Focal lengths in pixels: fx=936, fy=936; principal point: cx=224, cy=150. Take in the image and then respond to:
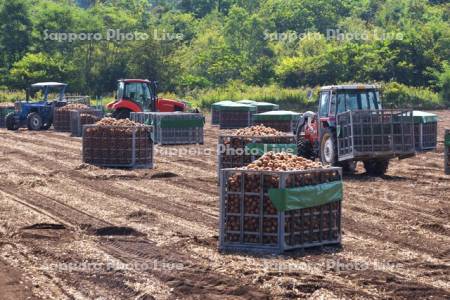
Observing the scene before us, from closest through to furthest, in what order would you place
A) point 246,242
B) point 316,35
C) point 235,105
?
point 246,242 < point 235,105 < point 316,35

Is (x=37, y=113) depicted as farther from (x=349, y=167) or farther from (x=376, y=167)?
(x=376, y=167)

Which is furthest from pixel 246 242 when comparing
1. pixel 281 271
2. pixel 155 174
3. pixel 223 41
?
pixel 223 41

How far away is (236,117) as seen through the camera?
43.3m

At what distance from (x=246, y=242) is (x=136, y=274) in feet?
7.58

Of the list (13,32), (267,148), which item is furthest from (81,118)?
(13,32)

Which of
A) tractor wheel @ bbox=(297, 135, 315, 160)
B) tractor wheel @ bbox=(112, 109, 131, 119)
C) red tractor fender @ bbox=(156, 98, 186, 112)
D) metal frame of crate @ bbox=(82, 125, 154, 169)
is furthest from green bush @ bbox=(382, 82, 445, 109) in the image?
metal frame of crate @ bbox=(82, 125, 154, 169)

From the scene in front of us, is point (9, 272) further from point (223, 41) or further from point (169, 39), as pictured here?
point (223, 41)

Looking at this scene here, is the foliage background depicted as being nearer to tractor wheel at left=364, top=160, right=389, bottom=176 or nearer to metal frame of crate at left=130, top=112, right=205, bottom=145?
metal frame of crate at left=130, top=112, right=205, bottom=145

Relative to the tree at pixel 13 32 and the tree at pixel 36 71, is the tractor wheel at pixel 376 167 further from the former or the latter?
the tree at pixel 13 32

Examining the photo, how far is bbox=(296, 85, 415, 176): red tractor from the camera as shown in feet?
74.9

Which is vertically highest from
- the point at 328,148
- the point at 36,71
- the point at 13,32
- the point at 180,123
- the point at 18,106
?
the point at 13,32

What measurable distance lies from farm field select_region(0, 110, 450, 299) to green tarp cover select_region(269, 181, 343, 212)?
2.31ft

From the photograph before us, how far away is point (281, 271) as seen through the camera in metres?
12.0

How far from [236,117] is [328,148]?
63.3 ft
